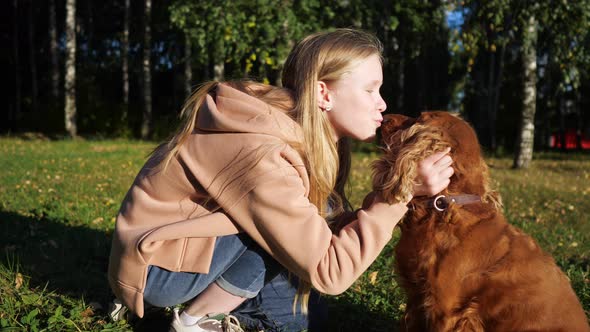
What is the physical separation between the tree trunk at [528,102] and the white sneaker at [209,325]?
9.19 metres

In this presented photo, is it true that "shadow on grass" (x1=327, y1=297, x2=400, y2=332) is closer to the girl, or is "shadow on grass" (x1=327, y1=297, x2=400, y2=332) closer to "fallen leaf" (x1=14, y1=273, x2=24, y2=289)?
the girl

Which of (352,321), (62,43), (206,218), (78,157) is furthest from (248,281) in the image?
(62,43)

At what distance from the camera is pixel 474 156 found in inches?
90.4

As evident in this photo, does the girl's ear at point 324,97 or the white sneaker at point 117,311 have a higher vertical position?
the girl's ear at point 324,97

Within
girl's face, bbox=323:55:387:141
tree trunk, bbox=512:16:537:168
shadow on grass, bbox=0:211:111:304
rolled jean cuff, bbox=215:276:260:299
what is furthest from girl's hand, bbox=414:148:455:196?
tree trunk, bbox=512:16:537:168

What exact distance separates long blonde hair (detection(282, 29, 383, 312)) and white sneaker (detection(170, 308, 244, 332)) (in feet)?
1.07

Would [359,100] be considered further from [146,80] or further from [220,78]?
[146,80]

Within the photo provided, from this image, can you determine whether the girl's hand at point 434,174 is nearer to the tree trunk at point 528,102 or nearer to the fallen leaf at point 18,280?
the fallen leaf at point 18,280

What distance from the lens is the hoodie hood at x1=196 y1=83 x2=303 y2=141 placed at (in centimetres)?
222

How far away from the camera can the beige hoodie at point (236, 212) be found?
2127 millimetres

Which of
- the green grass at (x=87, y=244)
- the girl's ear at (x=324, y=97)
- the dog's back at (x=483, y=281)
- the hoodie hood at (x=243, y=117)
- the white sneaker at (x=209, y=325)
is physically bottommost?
the green grass at (x=87, y=244)

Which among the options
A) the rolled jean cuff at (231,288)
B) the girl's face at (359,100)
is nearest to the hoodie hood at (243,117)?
the girl's face at (359,100)

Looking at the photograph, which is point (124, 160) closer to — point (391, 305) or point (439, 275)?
point (391, 305)

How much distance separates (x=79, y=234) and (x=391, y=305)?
2.32 m
